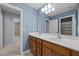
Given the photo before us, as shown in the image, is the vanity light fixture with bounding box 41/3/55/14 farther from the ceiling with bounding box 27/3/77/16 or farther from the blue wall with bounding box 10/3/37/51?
the blue wall with bounding box 10/3/37/51

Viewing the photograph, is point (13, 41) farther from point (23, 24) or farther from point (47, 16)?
point (47, 16)

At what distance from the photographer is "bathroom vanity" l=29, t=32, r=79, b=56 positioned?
125 centimetres

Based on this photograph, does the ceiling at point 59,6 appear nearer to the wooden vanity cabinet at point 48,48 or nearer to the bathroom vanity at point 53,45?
the bathroom vanity at point 53,45

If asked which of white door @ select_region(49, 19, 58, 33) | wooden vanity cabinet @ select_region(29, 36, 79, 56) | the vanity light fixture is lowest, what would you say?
wooden vanity cabinet @ select_region(29, 36, 79, 56)

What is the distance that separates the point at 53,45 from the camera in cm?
153

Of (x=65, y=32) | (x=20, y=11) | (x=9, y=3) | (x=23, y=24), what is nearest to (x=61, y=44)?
(x=65, y=32)

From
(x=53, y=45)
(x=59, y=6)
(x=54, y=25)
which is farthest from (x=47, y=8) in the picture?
(x=53, y=45)

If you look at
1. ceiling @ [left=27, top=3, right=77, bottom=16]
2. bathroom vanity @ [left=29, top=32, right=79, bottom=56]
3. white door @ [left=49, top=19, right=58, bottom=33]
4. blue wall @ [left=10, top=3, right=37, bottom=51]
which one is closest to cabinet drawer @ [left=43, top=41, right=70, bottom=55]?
bathroom vanity @ [left=29, top=32, right=79, bottom=56]

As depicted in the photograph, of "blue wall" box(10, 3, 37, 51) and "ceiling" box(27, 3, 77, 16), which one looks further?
"blue wall" box(10, 3, 37, 51)

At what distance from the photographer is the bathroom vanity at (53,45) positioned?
1.25m

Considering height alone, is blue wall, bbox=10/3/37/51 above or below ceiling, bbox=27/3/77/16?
below

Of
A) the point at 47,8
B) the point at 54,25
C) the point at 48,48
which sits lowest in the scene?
the point at 48,48

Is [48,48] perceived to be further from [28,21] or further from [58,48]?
[28,21]

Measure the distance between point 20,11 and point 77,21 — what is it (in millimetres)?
902
